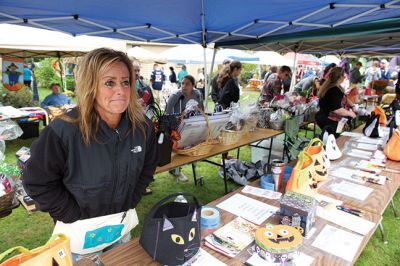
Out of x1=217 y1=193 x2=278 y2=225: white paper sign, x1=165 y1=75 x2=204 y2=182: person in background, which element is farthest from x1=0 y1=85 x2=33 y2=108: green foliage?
x1=217 y1=193 x2=278 y2=225: white paper sign

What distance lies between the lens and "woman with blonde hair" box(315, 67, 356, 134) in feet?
12.4

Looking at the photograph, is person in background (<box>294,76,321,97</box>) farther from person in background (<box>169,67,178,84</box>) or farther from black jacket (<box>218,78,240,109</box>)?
person in background (<box>169,67,178,84</box>)

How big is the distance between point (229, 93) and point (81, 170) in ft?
13.4

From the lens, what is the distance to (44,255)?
83 centimetres

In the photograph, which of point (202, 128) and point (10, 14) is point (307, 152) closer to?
point (202, 128)

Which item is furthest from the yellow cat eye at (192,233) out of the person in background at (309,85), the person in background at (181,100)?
the person in background at (309,85)

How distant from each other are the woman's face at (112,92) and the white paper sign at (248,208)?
33.2 inches

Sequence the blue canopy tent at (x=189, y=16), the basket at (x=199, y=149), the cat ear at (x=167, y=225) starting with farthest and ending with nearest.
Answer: the basket at (x=199, y=149) → the blue canopy tent at (x=189, y=16) → the cat ear at (x=167, y=225)

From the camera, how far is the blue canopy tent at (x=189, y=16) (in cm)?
232

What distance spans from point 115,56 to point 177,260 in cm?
96

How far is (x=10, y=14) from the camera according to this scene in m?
2.42

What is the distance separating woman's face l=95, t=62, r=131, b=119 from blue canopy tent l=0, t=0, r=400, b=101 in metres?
1.33

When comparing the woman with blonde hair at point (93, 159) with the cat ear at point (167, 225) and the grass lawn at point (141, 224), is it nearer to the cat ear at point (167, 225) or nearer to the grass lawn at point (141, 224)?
the cat ear at point (167, 225)

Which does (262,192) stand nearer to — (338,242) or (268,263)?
(338,242)
